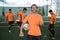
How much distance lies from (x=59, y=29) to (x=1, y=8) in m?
4.70

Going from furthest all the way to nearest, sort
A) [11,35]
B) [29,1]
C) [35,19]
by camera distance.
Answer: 1. [29,1]
2. [11,35]
3. [35,19]

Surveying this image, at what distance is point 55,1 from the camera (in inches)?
575

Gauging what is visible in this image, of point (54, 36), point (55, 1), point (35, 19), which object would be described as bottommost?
point (54, 36)

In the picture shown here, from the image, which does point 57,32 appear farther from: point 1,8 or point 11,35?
point 1,8

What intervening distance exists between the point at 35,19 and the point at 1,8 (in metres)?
9.88

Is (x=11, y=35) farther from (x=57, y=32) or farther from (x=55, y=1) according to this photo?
(x=55, y=1)

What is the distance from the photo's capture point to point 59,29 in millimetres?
11969

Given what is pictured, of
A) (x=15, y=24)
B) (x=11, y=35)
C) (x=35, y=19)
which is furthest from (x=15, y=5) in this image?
(x=35, y=19)

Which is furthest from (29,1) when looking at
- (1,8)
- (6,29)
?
(6,29)

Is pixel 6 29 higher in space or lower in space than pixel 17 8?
lower

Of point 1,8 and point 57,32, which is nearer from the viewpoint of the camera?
point 57,32

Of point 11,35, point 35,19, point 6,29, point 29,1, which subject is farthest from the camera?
point 29,1

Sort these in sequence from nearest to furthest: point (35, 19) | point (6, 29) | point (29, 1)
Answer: point (35, 19)
point (6, 29)
point (29, 1)

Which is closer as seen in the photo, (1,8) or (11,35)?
(11,35)
